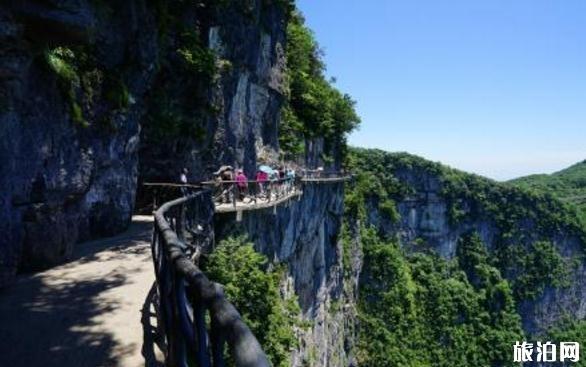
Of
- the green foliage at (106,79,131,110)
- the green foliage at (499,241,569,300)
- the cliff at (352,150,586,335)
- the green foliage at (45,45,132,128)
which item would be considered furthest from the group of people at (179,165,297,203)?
the green foliage at (499,241,569,300)

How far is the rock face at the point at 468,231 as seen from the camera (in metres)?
95.4

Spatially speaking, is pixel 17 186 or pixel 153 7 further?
pixel 153 7

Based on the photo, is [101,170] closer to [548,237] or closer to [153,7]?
[153,7]

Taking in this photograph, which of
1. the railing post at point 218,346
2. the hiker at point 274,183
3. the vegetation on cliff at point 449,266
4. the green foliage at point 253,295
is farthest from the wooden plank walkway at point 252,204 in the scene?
the vegetation on cliff at point 449,266

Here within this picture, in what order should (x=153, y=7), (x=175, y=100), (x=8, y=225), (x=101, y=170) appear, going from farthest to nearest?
(x=175, y=100) → (x=153, y=7) → (x=101, y=170) → (x=8, y=225)

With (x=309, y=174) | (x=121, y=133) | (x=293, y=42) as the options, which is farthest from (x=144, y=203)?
(x=293, y=42)

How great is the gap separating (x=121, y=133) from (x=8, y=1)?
26.5 ft

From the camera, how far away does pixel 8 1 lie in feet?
27.3

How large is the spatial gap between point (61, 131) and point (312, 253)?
2467cm

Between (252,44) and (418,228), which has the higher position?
(252,44)

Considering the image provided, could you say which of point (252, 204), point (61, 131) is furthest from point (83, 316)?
point (252, 204)

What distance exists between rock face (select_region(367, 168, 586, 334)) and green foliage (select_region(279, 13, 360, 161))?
37.4 m

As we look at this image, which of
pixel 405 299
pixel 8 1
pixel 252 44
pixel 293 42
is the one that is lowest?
pixel 405 299

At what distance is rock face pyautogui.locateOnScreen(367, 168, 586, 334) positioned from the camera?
95.4 m
